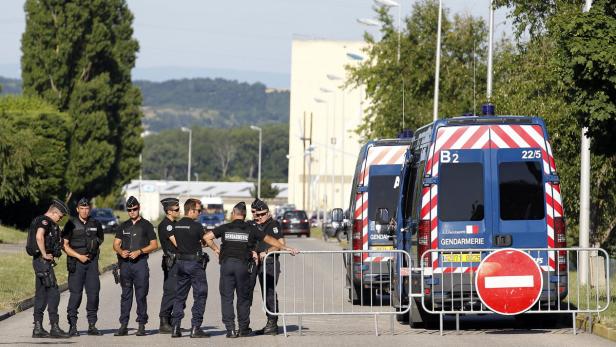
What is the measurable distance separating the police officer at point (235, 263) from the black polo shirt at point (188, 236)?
0.14 metres

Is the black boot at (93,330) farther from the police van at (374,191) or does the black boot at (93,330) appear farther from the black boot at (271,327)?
the police van at (374,191)

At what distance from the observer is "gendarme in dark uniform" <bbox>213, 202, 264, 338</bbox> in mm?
17281

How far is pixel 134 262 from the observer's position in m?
17.8

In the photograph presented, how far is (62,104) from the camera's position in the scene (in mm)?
72188

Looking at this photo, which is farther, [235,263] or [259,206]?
[259,206]

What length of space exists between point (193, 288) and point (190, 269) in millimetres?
244

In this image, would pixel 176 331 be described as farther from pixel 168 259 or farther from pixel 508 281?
pixel 508 281

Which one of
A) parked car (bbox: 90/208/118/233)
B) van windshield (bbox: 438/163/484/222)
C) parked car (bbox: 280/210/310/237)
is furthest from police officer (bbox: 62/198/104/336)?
parked car (bbox: 280/210/310/237)

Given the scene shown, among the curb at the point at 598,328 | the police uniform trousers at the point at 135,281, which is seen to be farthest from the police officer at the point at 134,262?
the curb at the point at 598,328

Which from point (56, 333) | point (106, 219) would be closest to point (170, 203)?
point (56, 333)

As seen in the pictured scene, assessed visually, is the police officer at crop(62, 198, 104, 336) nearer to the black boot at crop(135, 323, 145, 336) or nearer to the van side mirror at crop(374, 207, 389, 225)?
the black boot at crop(135, 323, 145, 336)

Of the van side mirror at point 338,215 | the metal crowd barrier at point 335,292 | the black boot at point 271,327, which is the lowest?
the black boot at point 271,327

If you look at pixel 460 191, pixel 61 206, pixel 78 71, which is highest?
pixel 78 71

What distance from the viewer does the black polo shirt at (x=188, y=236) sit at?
57.1 feet
